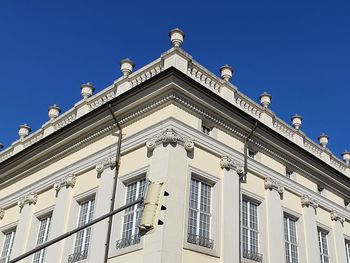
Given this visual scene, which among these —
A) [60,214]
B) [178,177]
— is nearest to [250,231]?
[178,177]

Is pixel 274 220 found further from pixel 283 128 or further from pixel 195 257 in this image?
pixel 195 257

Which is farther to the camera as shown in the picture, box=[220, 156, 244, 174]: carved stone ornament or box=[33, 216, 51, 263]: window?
box=[33, 216, 51, 263]: window

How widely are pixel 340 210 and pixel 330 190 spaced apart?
1219 mm

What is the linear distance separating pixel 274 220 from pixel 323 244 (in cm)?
498

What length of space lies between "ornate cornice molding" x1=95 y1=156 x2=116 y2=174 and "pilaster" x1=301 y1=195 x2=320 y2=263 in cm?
1002

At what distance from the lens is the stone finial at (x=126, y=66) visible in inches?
912

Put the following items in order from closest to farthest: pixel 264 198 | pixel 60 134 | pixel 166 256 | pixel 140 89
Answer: pixel 166 256 → pixel 140 89 → pixel 264 198 → pixel 60 134

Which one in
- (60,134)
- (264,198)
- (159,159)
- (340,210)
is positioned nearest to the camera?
(159,159)

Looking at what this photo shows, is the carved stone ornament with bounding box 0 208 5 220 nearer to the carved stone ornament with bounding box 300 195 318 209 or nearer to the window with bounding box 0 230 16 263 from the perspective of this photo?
the window with bounding box 0 230 16 263

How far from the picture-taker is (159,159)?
1908 centimetres

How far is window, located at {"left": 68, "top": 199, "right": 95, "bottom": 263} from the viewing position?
814 inches

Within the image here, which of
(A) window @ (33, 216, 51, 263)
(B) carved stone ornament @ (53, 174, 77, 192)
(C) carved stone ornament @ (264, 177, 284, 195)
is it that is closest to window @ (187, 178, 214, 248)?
(C) carved stone ornament @ (264, 177, 284, 195)

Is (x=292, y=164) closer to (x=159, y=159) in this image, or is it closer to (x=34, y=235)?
(x=159, y=159)

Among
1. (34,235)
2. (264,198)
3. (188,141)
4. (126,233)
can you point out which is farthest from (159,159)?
(34,235)
